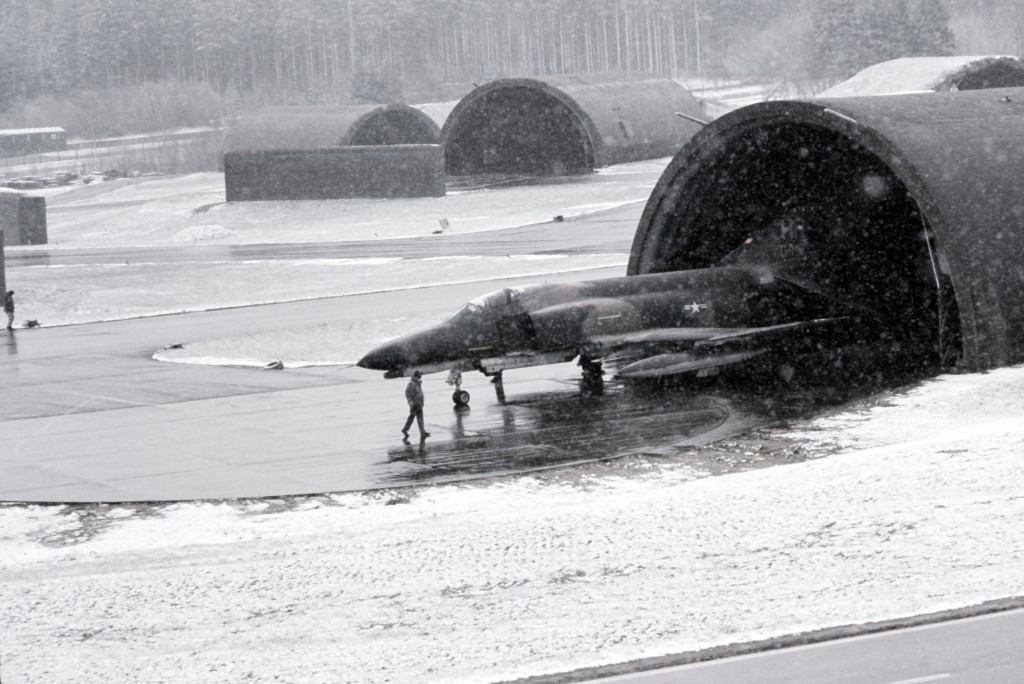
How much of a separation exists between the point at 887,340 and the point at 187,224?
174 feet

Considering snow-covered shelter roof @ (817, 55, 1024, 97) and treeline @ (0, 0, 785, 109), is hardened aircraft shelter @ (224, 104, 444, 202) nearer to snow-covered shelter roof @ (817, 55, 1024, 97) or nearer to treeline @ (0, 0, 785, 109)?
snow-covered shelter roof @ (817, 55, 1024, 97)

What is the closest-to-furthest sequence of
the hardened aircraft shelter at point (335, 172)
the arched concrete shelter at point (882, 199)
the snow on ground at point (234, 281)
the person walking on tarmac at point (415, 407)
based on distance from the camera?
the person walking on tarmac at point (415, 407)
the arched concrete shelter at point (882, 199)
the snow on ground at point (234, 281)
the hardened aircraft shelter at point (335, 172)

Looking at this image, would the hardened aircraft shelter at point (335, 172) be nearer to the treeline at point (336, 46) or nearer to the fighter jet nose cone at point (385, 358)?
the fighter jet nose cone at point (385, 358)

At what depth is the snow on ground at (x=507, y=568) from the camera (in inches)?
519

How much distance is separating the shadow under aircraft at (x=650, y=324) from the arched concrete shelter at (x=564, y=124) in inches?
2055

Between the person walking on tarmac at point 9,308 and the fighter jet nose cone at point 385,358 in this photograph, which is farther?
the person walking on tarmac at point 9,308

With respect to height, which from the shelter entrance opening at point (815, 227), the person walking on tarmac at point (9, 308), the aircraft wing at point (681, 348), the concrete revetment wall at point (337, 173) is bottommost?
the aircraft wing at point (681, 348)

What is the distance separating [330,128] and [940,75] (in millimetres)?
37983

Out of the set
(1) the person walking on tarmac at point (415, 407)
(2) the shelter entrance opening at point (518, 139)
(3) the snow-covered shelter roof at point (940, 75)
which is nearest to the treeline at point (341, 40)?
(2) the shelter entrance opening at point (518, 139)

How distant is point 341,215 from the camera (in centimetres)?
7381

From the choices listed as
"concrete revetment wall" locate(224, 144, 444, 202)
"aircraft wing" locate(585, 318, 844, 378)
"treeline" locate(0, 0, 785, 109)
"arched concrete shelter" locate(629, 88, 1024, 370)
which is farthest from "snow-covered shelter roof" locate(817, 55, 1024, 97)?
"treeline" locate(0, 0, 785, 109)

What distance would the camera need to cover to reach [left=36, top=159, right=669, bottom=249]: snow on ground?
223ft

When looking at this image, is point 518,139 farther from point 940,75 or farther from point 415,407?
point 415,407

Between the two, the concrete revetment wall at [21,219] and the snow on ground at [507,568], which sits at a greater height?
the concrete revetment wall at [21,219]
